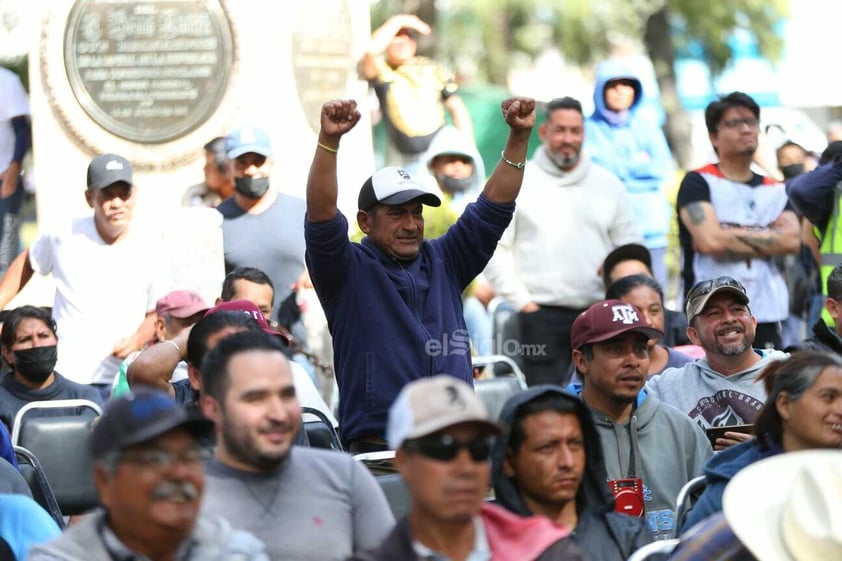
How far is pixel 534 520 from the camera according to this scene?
471 centimetres

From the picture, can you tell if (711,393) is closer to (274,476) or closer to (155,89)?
(274,476)

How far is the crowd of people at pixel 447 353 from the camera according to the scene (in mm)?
4512

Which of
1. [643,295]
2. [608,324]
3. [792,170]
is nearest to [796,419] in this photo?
[608,324]

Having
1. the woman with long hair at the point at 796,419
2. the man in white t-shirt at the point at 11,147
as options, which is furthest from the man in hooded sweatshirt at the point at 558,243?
the woman with long hair at the point at 796,419

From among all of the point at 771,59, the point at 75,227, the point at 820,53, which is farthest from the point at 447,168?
the point at 771,59

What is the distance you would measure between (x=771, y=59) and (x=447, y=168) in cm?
1400

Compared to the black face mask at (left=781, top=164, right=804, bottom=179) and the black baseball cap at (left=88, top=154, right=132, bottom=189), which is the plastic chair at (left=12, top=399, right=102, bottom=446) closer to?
the black baseball cap at (left=88, top=154, right=132, bottom=189)

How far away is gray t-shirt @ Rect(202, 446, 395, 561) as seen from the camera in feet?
16.2

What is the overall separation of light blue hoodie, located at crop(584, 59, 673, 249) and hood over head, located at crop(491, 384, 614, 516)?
5788mm

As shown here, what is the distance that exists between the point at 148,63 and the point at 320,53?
1.42m

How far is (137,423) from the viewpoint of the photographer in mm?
4465

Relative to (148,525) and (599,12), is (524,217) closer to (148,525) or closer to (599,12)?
(148,525)

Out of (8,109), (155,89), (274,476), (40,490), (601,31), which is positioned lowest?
(40,490)

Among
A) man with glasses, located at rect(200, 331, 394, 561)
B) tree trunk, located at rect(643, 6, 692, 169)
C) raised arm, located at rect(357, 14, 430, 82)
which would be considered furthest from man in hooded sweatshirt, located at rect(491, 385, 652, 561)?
tree trunk, located at rect(643, 6, 692, 169)
